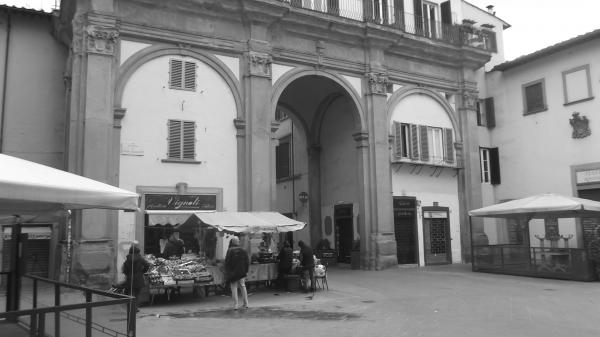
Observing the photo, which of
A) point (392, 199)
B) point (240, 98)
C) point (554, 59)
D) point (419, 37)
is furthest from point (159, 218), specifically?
point (554, 59)

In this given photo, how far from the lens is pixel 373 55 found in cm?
2061

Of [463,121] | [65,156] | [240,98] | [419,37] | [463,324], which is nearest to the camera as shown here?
[463,324]

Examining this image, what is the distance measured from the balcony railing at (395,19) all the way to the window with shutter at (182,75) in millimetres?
3991

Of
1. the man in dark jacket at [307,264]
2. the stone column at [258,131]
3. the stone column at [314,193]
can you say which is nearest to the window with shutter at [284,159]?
the stone column at [314,193]

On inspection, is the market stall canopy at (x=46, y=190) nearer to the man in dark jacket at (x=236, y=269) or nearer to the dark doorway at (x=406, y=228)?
the man in dark jacket at (x=236, y=269)

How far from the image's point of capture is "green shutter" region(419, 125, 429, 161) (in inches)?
851

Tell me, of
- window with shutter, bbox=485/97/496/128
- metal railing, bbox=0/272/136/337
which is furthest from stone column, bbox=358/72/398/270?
metal railing, bbox=0/272/136/337

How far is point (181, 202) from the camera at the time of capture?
16.2m

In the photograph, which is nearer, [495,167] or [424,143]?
[424,143]

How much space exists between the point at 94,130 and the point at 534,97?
1744 cm

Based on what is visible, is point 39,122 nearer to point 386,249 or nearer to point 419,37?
point 386,249

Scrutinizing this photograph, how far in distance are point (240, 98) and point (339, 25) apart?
482 centimetres

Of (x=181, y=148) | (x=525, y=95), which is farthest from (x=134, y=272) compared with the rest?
(x=525, y=95)

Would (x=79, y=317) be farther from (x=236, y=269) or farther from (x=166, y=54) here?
(x=166, y=54)
